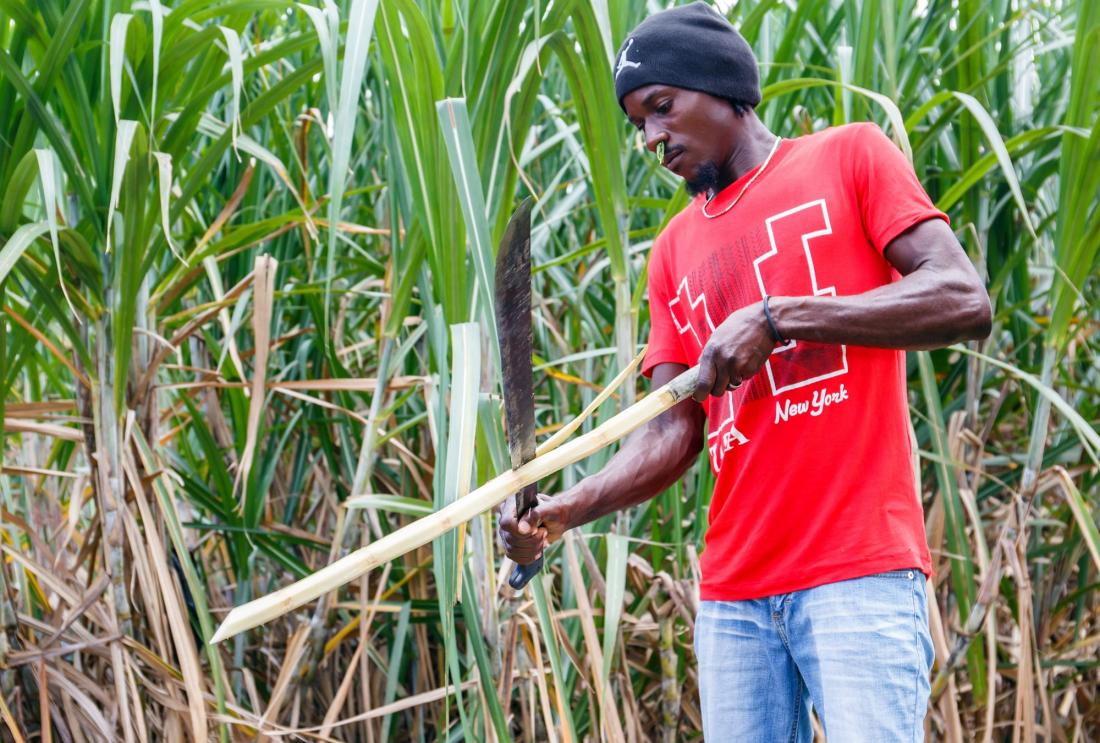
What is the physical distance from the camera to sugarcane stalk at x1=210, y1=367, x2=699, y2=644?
90 centimetres

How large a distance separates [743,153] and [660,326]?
0.84 ft

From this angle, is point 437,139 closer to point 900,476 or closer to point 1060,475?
point 900,476

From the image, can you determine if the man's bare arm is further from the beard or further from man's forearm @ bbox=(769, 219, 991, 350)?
the beard

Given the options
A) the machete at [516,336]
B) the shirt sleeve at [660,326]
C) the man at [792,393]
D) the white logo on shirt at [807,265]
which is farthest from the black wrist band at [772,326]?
the shirt sleeve at [660,326]

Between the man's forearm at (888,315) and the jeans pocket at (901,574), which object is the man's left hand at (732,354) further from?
the jeans pocket at (901,574)

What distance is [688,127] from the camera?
55.1 inches

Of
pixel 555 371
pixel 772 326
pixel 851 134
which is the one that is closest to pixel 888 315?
pixel 772 326

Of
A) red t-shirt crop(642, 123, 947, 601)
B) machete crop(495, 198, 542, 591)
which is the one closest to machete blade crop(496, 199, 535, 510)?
machete crop(495, 198, 542, 591)

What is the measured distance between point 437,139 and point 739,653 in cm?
76

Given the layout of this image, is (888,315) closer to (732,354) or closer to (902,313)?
(902,313)

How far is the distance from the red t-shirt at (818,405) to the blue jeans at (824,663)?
0.03 metres

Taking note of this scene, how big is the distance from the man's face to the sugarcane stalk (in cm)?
39

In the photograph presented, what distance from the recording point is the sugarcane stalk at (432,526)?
899mm

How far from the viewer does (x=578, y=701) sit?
2.02 metres
